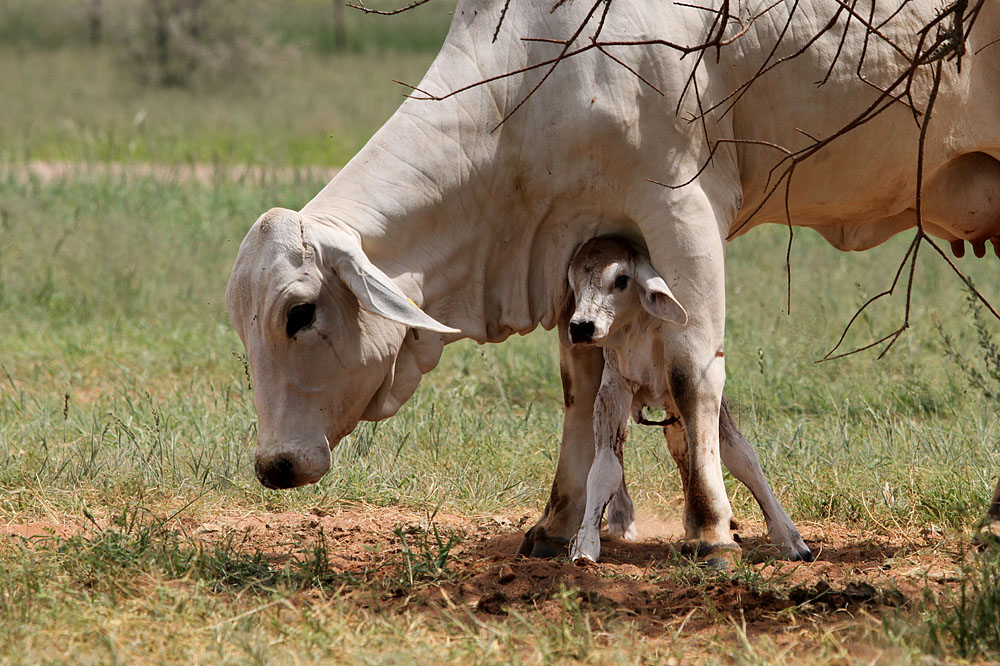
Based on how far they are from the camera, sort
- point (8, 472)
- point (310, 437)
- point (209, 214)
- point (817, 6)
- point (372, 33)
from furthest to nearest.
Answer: point (372, 33), point (209, 214), point (8, 472), point (817, 6), point (310, 437)

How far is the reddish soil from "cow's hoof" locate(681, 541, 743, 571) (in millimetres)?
59

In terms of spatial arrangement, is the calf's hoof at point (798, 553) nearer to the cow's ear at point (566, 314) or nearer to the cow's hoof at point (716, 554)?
the cow's hoof at point (716, 554)

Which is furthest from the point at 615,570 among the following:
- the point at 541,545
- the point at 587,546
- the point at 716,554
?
the point at 541,545

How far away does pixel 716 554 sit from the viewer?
395 centimetres

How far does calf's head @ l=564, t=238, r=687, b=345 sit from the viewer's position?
387 centimetres

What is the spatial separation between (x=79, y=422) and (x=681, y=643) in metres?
3.44

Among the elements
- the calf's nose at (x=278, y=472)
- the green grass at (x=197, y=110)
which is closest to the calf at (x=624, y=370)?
the calf's nose at (x=278, y=472)

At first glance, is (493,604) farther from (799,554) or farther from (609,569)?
(799,554)

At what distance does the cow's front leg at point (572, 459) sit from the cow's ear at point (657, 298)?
0.60 meters

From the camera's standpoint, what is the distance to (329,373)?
150 inches

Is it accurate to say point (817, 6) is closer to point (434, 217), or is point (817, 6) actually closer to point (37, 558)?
point (434, 217)

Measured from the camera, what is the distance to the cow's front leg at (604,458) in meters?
4.16

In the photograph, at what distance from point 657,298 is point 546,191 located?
0.50m

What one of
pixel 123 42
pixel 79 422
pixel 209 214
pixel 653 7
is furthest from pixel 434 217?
pixel 123 42
